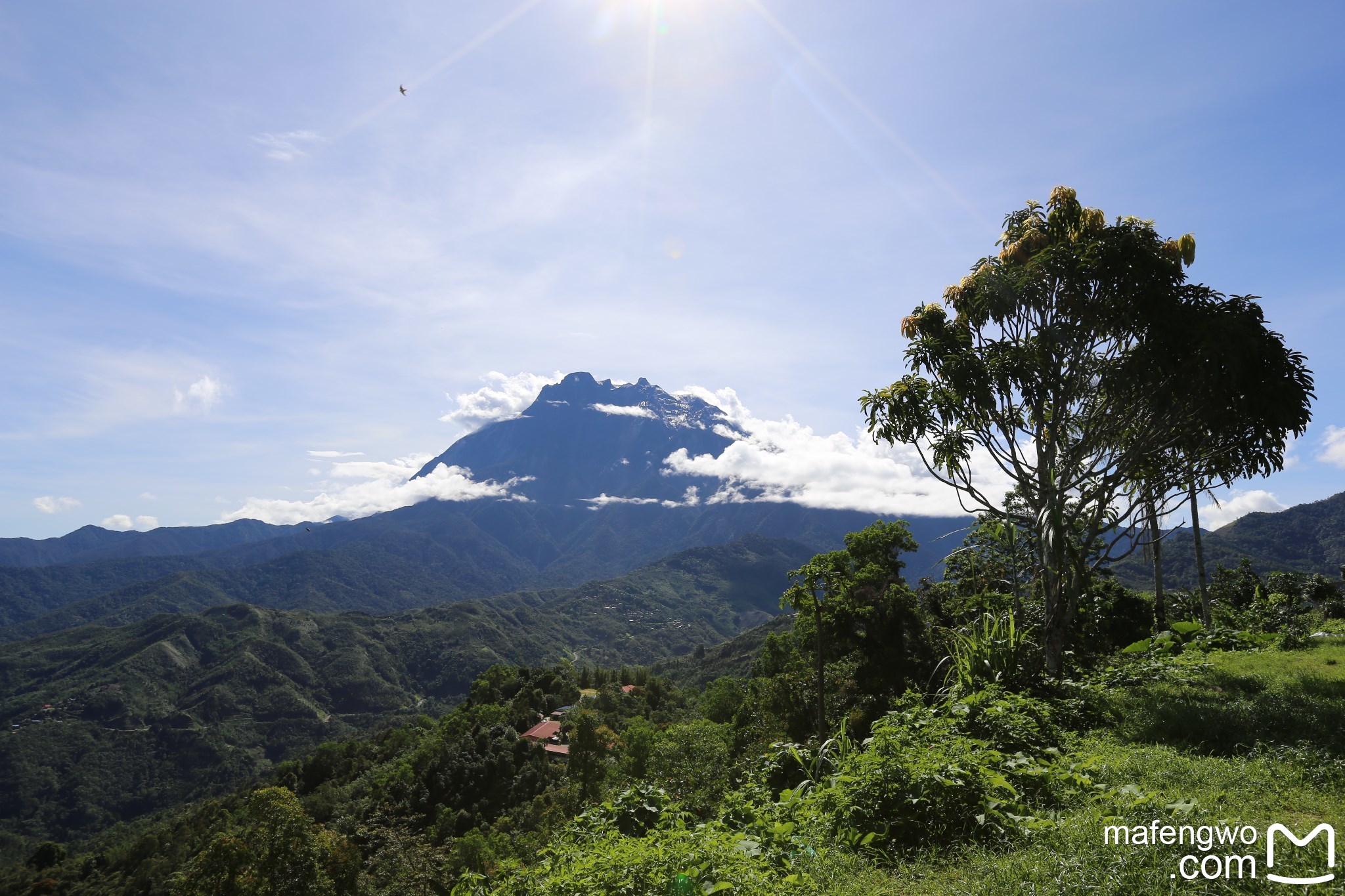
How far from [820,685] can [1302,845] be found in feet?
53.1

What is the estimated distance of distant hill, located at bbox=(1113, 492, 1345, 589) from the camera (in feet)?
385

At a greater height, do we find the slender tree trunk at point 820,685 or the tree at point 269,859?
the slender tree trunk at point 820,685

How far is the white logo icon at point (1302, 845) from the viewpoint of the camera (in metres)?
3.14

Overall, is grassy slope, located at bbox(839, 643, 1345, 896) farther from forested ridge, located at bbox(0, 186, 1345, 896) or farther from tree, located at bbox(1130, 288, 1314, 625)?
tree, located at bbox(1130, 288, 1314, 625)

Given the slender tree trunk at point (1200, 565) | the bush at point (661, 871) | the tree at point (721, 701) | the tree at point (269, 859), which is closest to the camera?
the bush at point (661, 871)

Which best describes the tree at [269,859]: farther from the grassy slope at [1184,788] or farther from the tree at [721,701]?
the tree at [721,701]

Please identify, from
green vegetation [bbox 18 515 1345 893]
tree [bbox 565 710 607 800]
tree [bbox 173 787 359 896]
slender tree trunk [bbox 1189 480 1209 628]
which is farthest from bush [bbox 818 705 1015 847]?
tree [bbox 565 710 607 800]

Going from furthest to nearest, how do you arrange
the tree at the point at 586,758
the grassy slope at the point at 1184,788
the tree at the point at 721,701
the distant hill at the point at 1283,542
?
the distant hill at the point at 1283,542, the tree at the point at 721,701, the tree at the point at 586,758, the grassy slope at the point at 1184,788

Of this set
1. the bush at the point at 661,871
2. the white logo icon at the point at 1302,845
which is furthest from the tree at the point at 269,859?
the white logo icon at the point at 1302,845

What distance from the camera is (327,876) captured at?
24.7 meters

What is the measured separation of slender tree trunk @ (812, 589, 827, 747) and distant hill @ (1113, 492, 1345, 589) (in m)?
114

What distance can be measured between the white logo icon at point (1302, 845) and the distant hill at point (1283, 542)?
424 feet

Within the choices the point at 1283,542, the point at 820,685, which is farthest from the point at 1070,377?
the point at 1283,542

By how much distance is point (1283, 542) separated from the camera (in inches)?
5187
